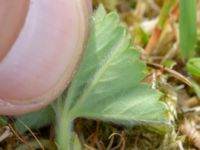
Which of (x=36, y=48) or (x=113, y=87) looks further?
(x=113, y=87)

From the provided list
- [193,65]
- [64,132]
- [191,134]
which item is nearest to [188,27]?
[193,65]

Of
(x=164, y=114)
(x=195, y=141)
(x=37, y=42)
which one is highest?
(x=37, y=42)

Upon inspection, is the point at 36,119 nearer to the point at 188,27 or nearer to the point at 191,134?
the point at 191,134

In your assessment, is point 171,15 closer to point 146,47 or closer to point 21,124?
point 146,47

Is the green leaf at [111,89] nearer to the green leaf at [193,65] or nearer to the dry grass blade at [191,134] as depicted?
the dry grass blade at [191,134]

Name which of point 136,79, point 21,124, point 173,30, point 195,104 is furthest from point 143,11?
point 21,124

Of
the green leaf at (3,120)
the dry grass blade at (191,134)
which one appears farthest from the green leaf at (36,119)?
the dry grass blade at (191,134)
